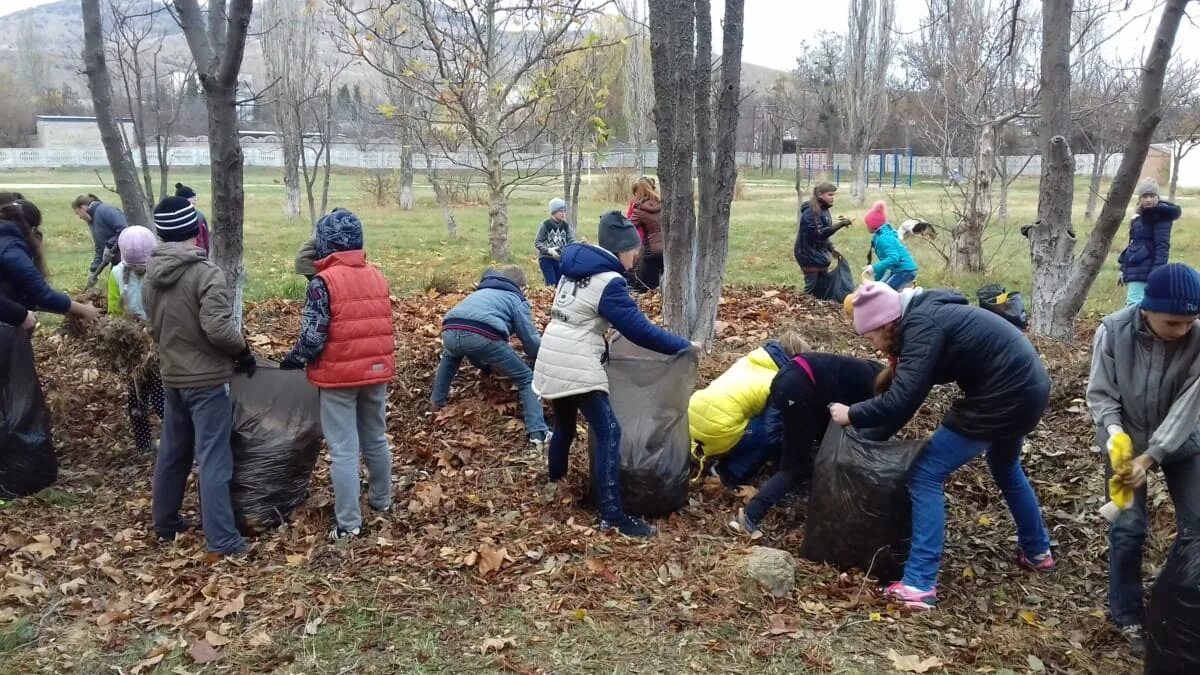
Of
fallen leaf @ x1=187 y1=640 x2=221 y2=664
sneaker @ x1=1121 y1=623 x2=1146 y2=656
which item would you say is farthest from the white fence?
fallen leaf @ x1=187 y1=640 x2=221 y2=664

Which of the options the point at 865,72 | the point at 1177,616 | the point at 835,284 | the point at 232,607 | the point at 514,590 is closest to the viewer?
the point at 1177,616

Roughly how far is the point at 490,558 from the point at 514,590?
0.89 ft

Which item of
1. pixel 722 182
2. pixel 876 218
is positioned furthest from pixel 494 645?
pixel 876 218

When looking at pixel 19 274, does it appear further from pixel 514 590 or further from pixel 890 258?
pixel 890 258

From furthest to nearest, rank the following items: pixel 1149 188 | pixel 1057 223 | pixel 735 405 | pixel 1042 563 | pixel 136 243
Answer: pixel 1149 188 → pixel 1057 223 → pixel 136 243 → pixel 735 405 → pixel 1042 563

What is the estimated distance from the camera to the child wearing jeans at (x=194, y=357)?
4.12 m

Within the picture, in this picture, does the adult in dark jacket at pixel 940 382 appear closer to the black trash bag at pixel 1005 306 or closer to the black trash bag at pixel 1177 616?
the black trash bag at pixel 1177 616

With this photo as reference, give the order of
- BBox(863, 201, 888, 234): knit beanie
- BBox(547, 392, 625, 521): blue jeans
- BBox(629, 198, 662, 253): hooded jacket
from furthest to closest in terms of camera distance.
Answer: BBox(629, 198, 662, 253): hooded jacket
BBox(863, 201, 888, 234): knit beanie
BBox(547, 392, 625, 521): blue jeans

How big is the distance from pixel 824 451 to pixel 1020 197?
109 ft

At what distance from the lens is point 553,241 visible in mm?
9711

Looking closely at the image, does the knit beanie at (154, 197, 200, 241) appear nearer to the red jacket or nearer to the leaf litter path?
the red jacket

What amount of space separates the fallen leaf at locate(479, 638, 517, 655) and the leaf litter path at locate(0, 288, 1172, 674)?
1cm

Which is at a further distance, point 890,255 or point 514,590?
point 890,255

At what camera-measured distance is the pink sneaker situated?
3740mm
